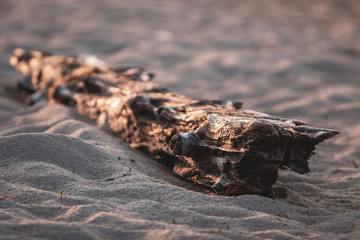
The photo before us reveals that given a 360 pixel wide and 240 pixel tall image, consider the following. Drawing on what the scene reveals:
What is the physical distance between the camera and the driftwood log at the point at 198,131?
203 centimetres

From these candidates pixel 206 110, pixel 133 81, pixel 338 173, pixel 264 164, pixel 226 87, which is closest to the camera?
pixel 264 164

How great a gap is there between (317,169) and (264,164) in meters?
1.09

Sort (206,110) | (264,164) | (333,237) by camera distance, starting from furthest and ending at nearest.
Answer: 1. (206,110)
2. (264,164)
3. (333,237)

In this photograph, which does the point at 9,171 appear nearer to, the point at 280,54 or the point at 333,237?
the point at 333,237

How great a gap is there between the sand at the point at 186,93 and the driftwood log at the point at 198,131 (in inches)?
4.5

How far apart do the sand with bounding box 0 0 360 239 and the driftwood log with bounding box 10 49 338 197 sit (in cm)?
11

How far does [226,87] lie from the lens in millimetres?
4891

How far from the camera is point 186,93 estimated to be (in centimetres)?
463

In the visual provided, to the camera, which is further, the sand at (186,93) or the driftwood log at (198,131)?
the driftwood log at (198,131)

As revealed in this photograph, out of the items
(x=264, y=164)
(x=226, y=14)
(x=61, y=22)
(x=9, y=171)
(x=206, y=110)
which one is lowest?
(x=9, y=171)

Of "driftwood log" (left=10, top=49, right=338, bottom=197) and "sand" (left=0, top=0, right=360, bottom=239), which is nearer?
"sand" (left=0, top=0, right=360, bottom=239)

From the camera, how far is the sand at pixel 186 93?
1692 millimetres

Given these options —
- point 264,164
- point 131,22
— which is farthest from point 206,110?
point 131,22

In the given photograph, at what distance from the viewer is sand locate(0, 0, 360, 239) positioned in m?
1.69
